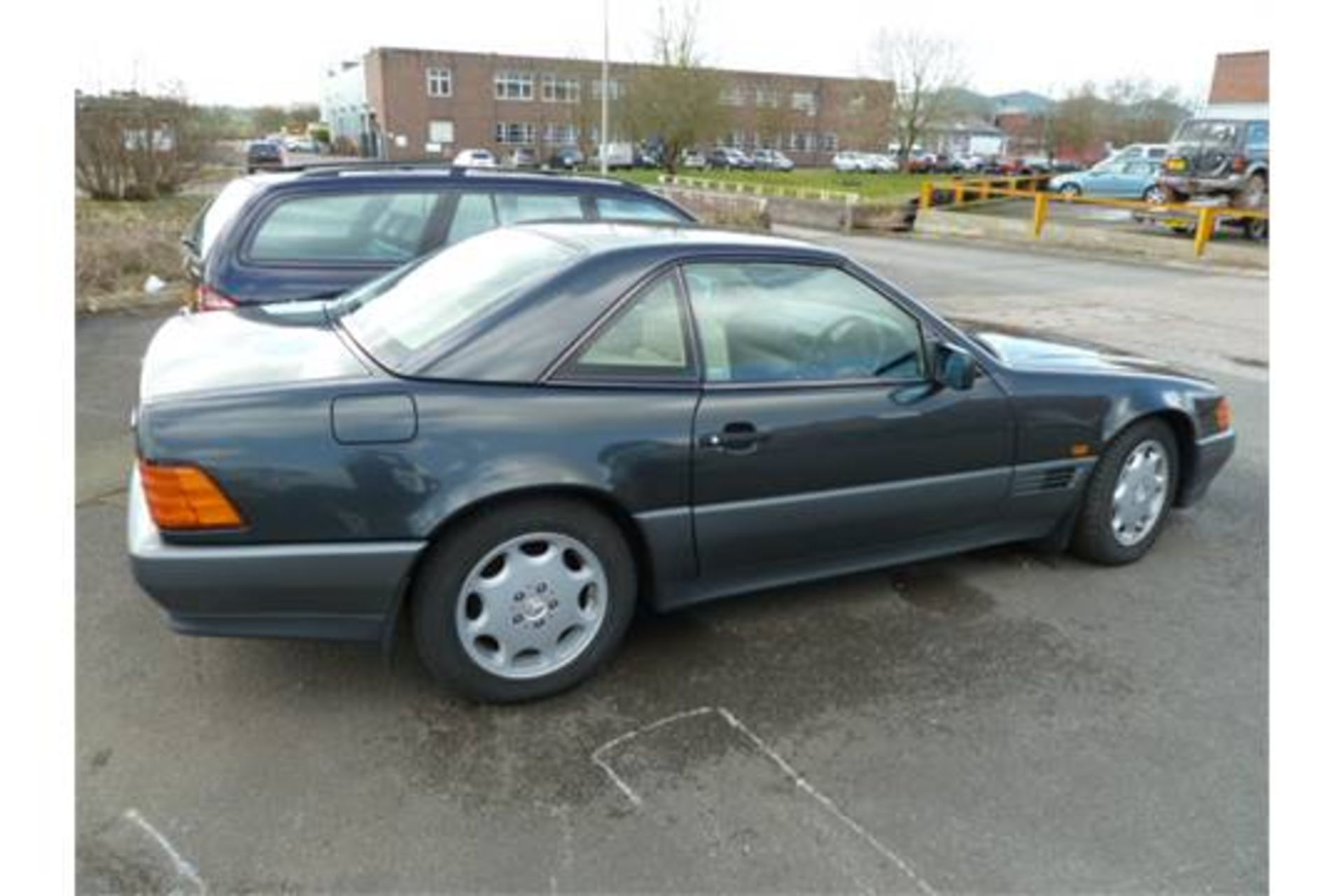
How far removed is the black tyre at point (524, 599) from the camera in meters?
2.60

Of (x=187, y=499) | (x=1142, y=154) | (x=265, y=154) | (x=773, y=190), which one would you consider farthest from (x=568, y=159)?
(x=187, y=499)

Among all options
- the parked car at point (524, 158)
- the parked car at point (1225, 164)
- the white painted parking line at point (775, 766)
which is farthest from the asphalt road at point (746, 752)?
the parked car at point (524, 158)

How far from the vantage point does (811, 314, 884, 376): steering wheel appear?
317 centimetres

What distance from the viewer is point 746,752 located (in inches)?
103

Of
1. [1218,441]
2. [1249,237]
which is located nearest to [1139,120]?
[1249,237]

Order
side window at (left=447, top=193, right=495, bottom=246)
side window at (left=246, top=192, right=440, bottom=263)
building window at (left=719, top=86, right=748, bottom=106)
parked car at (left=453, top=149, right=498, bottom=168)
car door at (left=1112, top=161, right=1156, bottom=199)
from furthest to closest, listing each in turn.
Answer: building window at (left=719, top=86, right=748, bottom=106) → car door at (left=1112, top=161, right=1156, bottom=199) → parked car at (left=453, top=149, right=498, bottom=168) → side window at (left=447, top=193, right=495, bottom=246) → side window at (left=246, top=192, right=440, bottom=263)

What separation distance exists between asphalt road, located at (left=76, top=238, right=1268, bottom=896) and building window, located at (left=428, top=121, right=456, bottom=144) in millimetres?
63820

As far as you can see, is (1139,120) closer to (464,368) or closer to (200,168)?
(200,168)

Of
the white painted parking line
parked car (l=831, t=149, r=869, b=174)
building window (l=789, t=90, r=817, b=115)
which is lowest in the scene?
the white painted parking line

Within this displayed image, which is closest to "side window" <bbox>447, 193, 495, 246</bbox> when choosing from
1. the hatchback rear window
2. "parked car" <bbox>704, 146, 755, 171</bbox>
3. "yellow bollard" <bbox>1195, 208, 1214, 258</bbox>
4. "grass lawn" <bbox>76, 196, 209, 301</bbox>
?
the hatchback rear window

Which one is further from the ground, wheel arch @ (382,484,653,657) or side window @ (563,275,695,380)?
side window @ (563,275,695,380)

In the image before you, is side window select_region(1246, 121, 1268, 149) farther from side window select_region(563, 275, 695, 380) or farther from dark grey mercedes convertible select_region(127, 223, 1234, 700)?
side window select_region(563, 275, 695, 380)

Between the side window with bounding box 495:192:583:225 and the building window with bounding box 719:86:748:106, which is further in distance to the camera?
the building window with bounding box 719:86:748:106

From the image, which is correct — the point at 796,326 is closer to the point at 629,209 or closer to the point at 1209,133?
the point at 629,209
